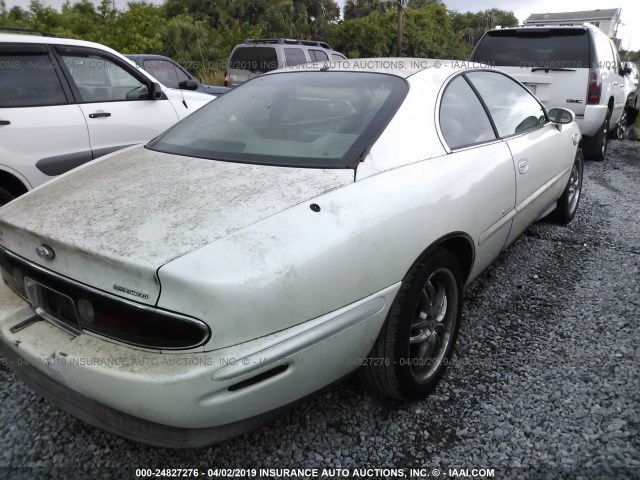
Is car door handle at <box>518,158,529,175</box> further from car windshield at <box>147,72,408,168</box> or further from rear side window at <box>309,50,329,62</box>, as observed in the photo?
rear side window at <box>309,50,329,62</box>

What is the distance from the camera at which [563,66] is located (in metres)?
6.35

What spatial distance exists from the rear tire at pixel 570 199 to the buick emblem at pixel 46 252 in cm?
387

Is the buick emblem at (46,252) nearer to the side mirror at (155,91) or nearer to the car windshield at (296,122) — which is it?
the car windshield at (296,122)

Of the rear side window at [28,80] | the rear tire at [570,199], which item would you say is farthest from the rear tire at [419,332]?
the rear side window at [28,80]

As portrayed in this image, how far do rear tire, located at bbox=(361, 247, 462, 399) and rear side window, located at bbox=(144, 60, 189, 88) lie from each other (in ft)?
27.5

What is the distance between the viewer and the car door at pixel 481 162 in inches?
93.0

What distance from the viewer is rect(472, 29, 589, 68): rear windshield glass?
632 centimetres

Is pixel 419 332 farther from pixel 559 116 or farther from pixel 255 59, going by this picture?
pixel 255 59

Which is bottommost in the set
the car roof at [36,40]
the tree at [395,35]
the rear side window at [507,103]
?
the rear side window at [507,103]

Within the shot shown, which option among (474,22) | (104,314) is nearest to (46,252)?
(104,314)

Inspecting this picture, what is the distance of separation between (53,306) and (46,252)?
201 millimetres

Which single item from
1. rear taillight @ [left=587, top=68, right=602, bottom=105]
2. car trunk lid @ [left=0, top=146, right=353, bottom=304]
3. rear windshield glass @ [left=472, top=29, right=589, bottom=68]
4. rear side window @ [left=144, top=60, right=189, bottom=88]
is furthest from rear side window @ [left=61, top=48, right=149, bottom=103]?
rear taillight @ [left=587, top=68, right=602, bottom=105]

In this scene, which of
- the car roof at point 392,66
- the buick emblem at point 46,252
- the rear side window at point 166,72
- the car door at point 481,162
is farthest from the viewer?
the rear side window at point 166,72

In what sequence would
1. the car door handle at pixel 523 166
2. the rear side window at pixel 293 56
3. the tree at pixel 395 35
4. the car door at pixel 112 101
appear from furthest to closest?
the tree at pixel 395 35
the rear side window at pixel 293 56
the car door at pixel 112 101
the car door handle at pixel 523 166
